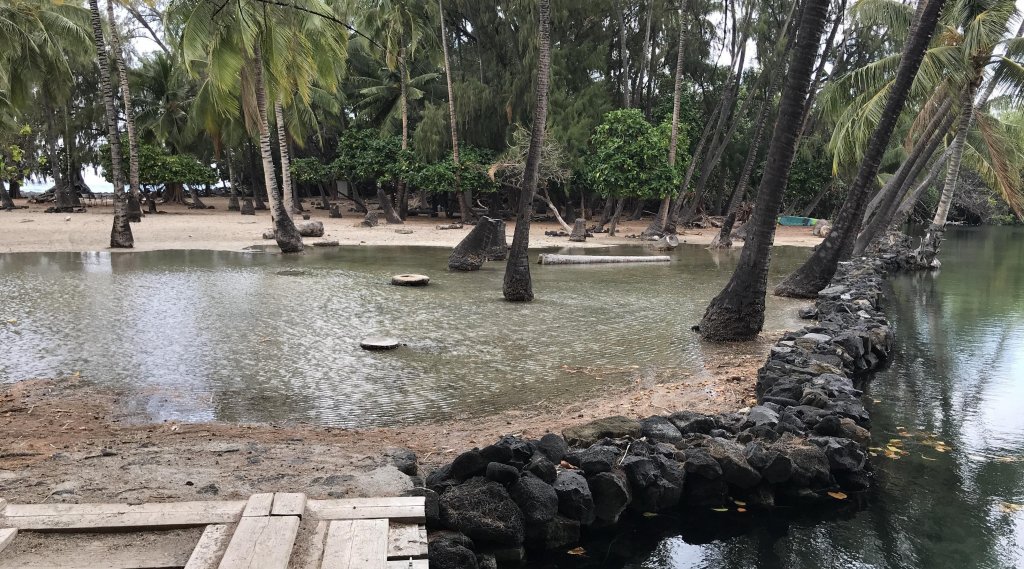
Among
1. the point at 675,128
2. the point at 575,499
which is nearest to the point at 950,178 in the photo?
the point at 675,128

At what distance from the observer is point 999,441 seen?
6.96m

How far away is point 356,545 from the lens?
3.76m

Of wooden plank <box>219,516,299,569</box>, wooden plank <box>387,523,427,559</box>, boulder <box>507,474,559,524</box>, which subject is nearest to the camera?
wooden plank <box>219,516,299,569</box>

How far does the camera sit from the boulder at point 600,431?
5961 millimetres

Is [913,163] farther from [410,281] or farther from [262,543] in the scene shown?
[262,543]

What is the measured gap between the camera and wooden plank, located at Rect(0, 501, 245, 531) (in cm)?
388

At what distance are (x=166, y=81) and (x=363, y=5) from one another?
1255 cm

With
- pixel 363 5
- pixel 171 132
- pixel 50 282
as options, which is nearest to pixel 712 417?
pixel 50 282

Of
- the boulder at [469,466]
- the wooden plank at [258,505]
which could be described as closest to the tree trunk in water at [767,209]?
the boulder at [469,466]

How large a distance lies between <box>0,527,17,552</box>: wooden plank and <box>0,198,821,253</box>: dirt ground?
19071 mm

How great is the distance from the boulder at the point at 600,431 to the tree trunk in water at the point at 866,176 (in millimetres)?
8900

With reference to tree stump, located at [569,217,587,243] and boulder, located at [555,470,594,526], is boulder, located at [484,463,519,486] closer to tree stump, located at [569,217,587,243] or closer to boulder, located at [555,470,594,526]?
boulder, located at [555,470,594,526]

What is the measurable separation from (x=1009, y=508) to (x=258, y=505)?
18.3 feet

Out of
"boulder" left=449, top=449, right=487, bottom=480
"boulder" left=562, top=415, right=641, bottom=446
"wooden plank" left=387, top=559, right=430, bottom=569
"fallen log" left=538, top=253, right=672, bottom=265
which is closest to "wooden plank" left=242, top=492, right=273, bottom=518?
"wooden plank" left=387, top=559, right=430, bottom=569
